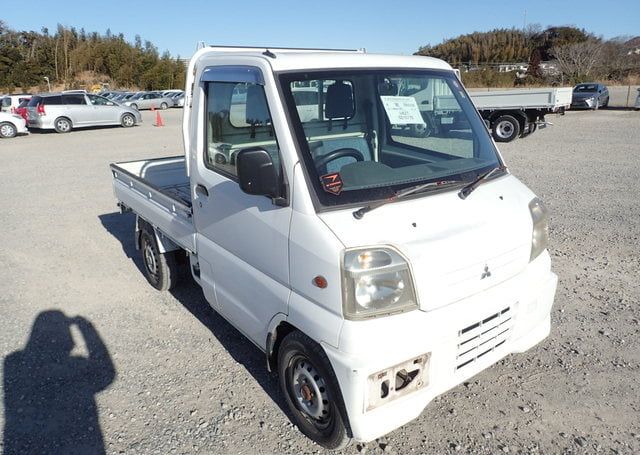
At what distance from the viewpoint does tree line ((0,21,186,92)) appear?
5566 cm

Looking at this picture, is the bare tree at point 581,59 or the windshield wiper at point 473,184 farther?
the bare tree at point 581,59

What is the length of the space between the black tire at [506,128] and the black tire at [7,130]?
18.8m

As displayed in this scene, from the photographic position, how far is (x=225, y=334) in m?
4.03

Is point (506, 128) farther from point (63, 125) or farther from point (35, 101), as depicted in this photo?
point (35, 101)

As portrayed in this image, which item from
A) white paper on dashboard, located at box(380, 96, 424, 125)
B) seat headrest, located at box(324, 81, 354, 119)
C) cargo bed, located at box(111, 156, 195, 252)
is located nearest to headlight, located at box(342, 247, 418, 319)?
seat headrest, located at box(324, 81, 354, 119)

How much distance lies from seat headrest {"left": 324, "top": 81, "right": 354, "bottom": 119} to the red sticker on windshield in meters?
0.63

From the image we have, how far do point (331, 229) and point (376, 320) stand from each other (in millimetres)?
495

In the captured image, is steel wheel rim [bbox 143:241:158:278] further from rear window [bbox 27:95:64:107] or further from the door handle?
rear window [bbox 27:95:64:107]

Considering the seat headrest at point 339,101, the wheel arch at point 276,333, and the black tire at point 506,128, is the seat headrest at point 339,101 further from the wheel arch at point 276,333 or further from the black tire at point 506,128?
the black tire at point 506,128

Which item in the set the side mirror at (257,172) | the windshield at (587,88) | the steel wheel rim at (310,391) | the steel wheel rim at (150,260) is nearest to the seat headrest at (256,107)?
the side mirror at (257,172)

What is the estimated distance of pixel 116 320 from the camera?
14.2 ft

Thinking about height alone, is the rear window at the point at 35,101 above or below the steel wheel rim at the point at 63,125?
above

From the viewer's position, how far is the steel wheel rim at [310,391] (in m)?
2.61

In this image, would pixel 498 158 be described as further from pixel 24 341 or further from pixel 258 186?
pixel 24 341
